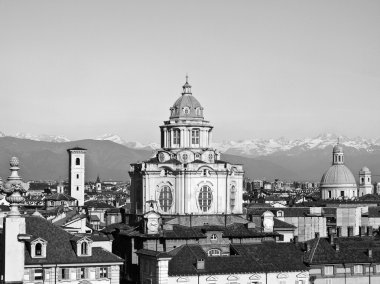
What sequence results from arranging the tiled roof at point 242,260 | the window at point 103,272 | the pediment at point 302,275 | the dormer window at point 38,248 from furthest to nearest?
the pediment at point 302,275 → the tiled roof at point 242,260 → the window at point 103,272 → the dormer window at point 38,248

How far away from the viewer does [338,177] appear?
19050 cm

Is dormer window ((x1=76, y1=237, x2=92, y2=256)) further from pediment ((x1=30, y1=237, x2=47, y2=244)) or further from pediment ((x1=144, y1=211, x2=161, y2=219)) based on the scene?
pediment ((x1=144, y1=211, x2=161, y2=219))

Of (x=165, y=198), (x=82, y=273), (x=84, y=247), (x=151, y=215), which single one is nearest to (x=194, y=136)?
(x=165, y=198)

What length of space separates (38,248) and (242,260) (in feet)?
59.0

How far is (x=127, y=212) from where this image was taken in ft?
301

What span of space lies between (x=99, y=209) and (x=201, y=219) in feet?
215

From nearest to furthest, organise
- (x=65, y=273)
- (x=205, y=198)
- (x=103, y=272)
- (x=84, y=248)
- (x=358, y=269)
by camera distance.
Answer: (x=65, y=273) → (x=84, y=248) → (x=103, y=272) → (x=358, y=269) → (x=205, y=198)

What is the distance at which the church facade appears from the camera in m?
85.9

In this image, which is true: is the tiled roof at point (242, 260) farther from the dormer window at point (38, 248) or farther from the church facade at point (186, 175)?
the church facade at point (186, 175)

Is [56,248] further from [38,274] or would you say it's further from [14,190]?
[14,190]

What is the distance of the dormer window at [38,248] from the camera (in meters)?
57.7

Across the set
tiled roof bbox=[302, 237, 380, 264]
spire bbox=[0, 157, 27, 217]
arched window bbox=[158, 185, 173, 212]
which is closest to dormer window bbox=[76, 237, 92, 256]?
spire bbox=[0, 157, 27, 217]

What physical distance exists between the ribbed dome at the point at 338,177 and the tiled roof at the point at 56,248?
133 meters

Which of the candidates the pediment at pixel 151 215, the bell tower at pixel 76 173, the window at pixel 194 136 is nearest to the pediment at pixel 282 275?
the pediment at pixel 151 215
